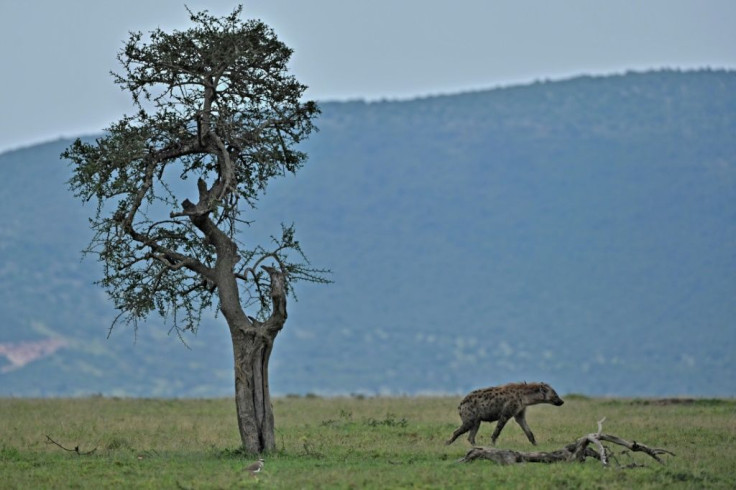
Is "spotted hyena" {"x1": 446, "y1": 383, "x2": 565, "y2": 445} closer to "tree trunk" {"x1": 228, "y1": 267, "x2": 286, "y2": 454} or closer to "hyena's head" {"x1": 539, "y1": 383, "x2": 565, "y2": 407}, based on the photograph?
"hyena's head" {"x1": 539, "y1": 383, "x2": 565, "y2": 407}

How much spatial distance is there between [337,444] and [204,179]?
6.43m

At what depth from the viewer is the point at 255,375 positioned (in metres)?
23.9

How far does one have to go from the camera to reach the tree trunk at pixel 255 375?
936 inches

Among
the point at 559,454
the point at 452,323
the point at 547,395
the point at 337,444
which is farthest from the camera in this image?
the point at 452,323

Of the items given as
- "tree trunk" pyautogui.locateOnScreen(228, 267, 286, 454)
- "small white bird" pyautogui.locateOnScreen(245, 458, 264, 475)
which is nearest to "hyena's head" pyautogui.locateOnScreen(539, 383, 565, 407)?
"tree trunk" pyautogui.locateOnScreen(228, 267, 286, 454)

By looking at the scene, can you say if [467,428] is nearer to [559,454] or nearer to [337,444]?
[337,444]

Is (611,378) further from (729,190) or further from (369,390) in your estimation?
(729,190)

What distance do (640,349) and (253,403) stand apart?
482ft

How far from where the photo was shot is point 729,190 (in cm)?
19912

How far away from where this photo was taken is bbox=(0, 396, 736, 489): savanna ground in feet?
67.8

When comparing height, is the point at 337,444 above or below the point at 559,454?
above

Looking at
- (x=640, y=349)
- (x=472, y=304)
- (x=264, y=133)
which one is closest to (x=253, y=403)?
(x=264, y=133)

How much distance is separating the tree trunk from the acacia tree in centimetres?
2

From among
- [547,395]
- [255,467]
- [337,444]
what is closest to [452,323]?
[337,444]
